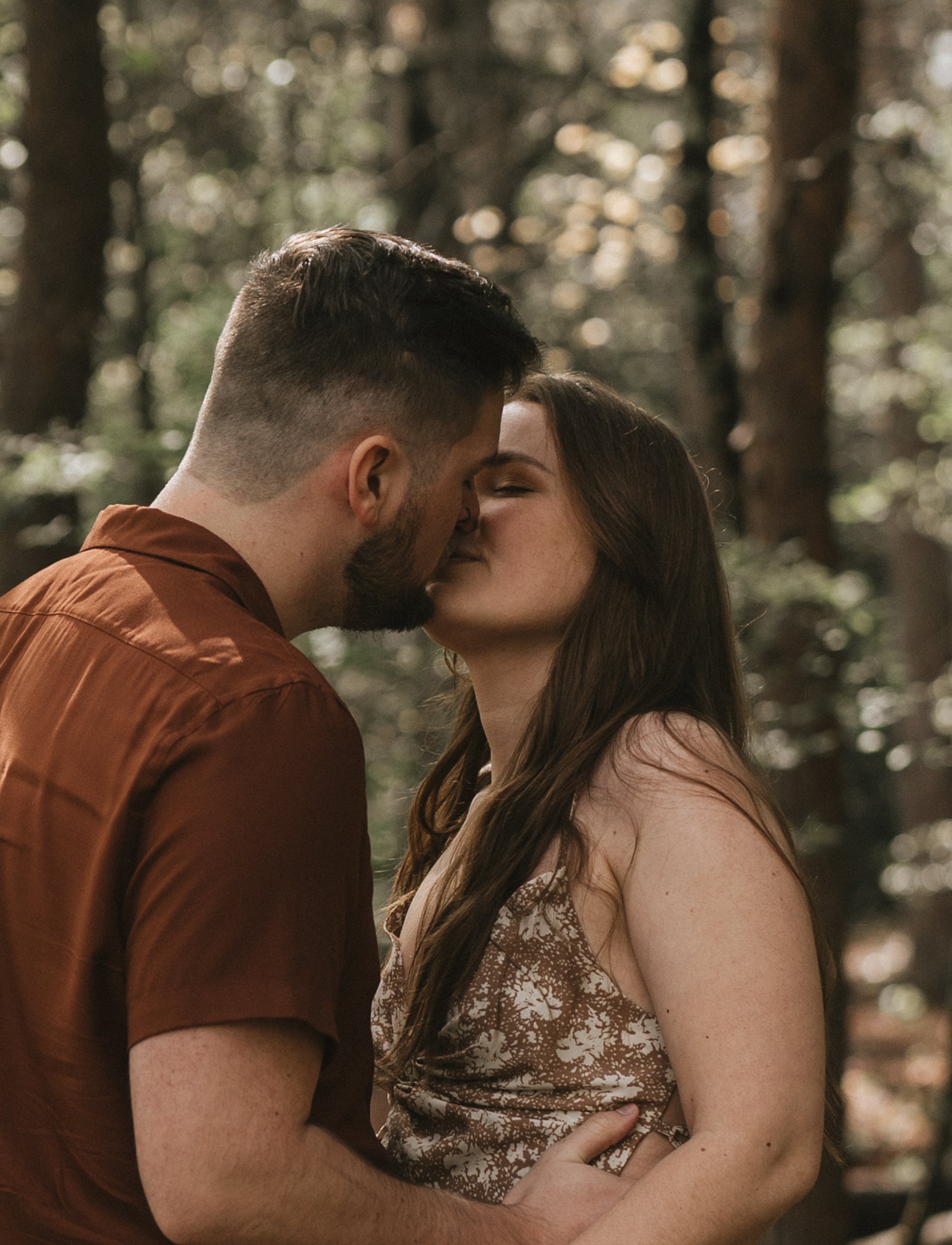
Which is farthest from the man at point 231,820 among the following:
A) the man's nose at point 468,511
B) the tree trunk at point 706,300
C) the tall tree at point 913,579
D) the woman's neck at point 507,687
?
the tall tree at point 913,579

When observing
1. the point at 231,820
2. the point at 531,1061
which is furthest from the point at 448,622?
the point at 231,820

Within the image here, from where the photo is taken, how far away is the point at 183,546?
167cm

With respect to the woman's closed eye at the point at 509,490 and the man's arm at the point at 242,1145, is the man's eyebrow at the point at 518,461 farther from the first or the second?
the man's arm at the point at 242,1145

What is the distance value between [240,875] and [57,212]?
4767 millimetres

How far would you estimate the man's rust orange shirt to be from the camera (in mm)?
1380

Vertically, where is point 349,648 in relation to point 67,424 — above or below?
below

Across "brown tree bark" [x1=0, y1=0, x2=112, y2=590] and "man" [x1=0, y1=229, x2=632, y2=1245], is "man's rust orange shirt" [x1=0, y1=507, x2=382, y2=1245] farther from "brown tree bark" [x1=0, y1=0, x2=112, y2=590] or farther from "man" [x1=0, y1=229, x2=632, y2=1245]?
"brown tree bark" [x1=0, y1=0, x2=112, y2=590]

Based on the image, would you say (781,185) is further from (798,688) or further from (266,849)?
(266,849)

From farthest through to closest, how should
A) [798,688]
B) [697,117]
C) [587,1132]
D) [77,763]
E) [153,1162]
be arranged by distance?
[697,117] → [798,688] → [587,1132] → [77,763] → [153,1162]

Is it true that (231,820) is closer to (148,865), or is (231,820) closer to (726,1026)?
(148,865)

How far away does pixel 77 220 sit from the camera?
5.45 metres

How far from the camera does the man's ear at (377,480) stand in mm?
1798

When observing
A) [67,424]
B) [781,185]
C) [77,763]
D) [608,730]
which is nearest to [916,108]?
[781,185]

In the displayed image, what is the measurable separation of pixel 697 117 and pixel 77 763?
5.03 metres
